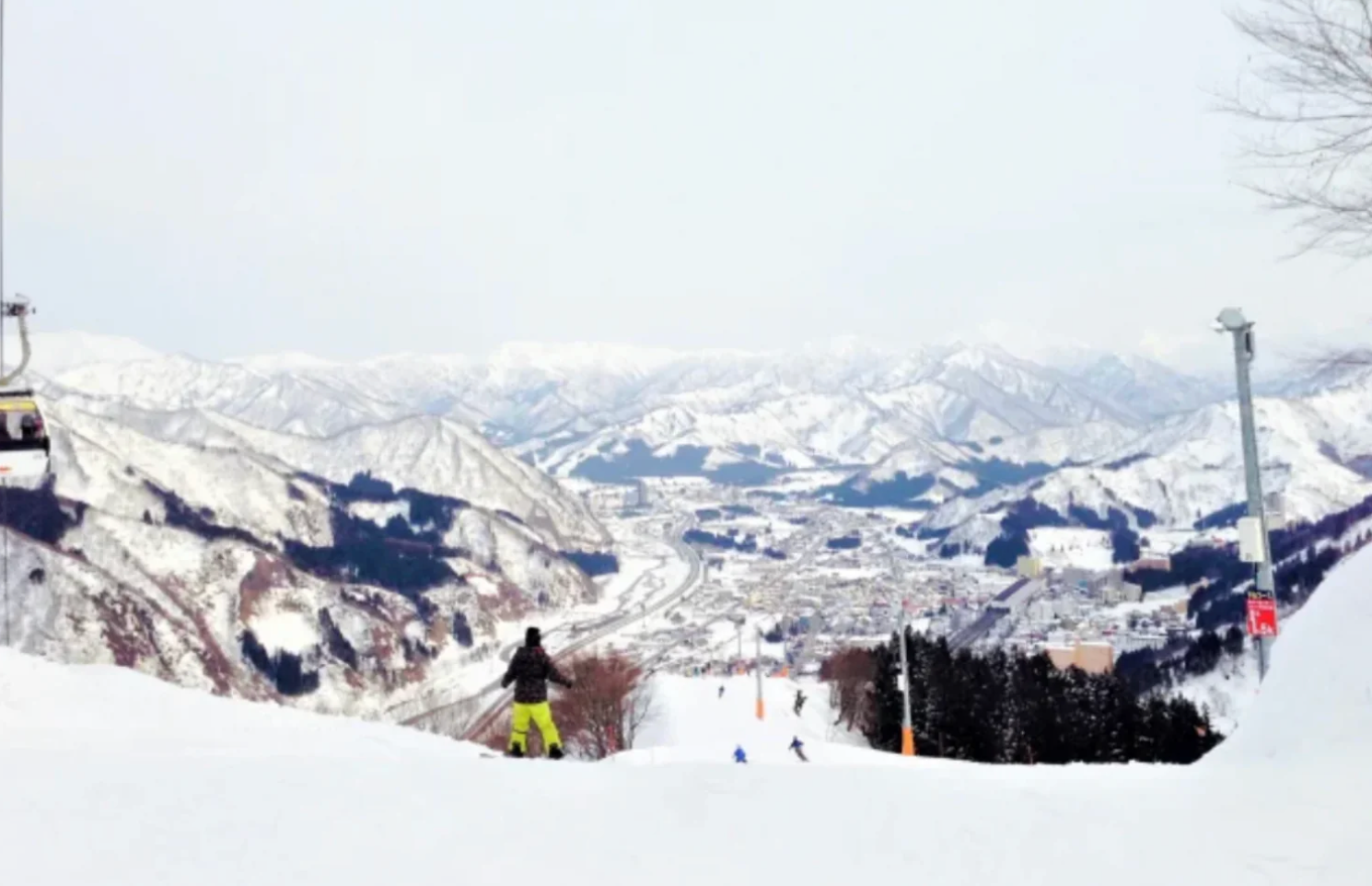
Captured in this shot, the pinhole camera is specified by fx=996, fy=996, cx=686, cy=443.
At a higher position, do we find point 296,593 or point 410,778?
point 410,778

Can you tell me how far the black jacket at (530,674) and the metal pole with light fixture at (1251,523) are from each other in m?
7.99

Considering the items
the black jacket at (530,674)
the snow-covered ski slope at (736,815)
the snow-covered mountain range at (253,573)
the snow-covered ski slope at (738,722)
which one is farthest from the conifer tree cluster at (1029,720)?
the snow-covered mountain range at (253,573)

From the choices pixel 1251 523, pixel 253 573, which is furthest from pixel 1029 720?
pixel 253 573

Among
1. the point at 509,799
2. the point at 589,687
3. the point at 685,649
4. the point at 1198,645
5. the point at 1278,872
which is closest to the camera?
the point at 1278,872

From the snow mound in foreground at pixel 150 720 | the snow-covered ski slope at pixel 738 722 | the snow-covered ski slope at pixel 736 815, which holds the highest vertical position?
the snow-covered ski slope at pixel 736 815

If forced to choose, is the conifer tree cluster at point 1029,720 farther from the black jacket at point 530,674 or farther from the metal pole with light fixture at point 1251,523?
the black jacket at point 530,674

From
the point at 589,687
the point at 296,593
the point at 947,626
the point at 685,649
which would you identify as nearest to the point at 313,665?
the point at 296,593

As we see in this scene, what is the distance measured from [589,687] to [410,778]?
3131 centimetres

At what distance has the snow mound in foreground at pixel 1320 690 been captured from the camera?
7.28m

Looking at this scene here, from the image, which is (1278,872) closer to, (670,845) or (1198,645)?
(670,845)

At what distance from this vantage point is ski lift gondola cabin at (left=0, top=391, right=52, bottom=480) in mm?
17609

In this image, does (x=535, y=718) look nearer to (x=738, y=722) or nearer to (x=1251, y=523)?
(x=1251, y=523)

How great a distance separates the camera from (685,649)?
10744 centimetres

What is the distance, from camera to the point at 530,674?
1191 cm
